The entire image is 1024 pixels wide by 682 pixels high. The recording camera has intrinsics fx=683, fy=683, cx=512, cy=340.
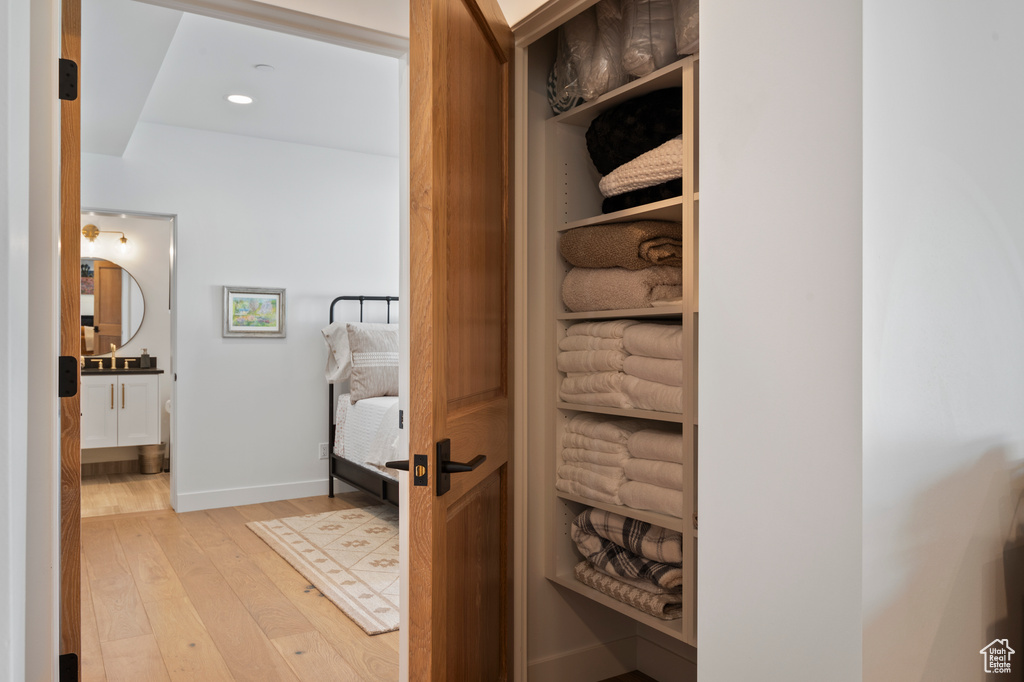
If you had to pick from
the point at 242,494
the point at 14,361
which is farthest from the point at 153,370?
the point at 14,361

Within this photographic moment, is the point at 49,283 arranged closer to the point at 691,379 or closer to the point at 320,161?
the point at 691,379

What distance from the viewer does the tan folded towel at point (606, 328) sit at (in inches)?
81.5

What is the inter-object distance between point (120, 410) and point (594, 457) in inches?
197

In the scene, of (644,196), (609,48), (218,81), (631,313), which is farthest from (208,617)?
(218,81)

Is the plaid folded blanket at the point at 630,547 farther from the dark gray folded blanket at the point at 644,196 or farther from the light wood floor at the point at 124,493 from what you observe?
the light wood floor at the point at 124,493

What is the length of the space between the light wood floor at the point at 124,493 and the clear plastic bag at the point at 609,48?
4.26m

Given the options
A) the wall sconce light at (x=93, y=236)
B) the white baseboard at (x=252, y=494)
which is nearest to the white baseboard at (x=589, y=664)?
the white baseboard at (x=252, y=494)

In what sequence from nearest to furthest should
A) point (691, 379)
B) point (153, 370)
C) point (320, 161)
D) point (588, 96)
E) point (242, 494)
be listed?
point (691, 379), point (588, 96), point (242, 494), point (320, 161), point (153, 370)

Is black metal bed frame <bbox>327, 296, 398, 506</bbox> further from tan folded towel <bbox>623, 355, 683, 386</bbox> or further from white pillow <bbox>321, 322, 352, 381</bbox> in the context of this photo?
tan folded towel <bbox>623, 355, 683, 386</bbox>

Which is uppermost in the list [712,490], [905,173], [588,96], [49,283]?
[588,96]

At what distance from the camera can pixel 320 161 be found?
17.1 feet

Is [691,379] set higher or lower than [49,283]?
lower

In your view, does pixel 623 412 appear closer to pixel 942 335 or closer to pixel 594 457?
pixel 594 457

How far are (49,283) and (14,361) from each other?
994 millimetres
